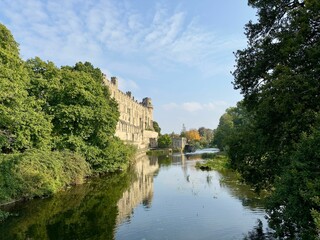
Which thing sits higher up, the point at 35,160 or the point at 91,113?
the point at 91,113

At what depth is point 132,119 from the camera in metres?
101

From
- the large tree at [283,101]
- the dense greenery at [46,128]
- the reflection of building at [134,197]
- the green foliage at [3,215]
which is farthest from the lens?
the dense greenery at [46,128]

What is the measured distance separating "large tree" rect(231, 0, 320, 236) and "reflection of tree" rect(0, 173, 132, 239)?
27.9 feet

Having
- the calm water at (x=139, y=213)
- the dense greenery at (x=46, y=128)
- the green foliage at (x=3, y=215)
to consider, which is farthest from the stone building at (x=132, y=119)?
the green foliage at (x=3, y=215)

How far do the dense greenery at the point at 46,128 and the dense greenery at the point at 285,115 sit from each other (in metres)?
15.5

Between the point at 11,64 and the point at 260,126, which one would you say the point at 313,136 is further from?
the point at 11,64

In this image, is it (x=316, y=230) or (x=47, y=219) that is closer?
(x=316, y=230)

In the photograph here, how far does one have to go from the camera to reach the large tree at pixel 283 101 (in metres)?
9.98

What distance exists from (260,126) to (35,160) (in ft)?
64.7

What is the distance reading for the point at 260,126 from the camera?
13008 mm

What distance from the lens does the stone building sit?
80.2 m

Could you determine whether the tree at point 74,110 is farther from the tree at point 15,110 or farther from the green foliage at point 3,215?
the green foliage at point 3,215

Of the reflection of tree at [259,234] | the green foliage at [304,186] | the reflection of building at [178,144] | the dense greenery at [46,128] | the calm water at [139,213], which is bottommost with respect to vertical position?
the reflection of tree at [259,234]

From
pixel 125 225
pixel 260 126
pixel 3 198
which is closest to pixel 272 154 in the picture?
pixel 260 126
